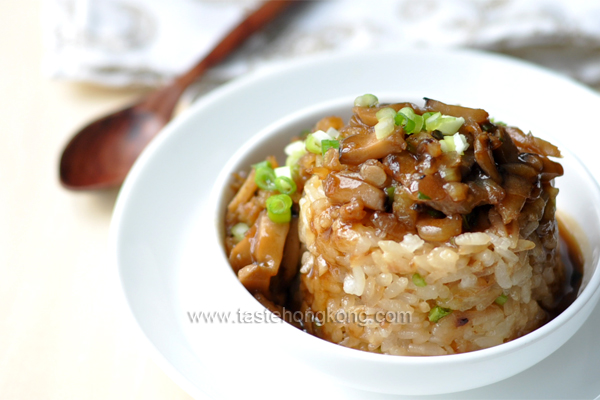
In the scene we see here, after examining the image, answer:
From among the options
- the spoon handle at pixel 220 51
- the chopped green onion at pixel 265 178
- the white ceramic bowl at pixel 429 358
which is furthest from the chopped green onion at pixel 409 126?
the spoon handle at pixel 220 51

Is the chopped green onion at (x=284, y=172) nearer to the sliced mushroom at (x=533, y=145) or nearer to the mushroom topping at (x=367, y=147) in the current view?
the mushroom topping at (x=367, y=147)

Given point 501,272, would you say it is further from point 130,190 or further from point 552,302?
point 130,190

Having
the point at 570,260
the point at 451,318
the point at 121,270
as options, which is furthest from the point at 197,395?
the point at 570,260

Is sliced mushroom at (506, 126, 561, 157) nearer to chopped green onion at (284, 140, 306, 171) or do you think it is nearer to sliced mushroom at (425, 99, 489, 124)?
sliced mushroom at (425, 99, 489, 124)

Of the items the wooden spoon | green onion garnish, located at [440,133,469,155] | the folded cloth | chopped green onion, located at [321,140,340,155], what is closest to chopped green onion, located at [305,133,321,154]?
chopped green onion, located at [321,140,340,155]

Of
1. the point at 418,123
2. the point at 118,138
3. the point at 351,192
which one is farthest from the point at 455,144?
the point at 118,138
